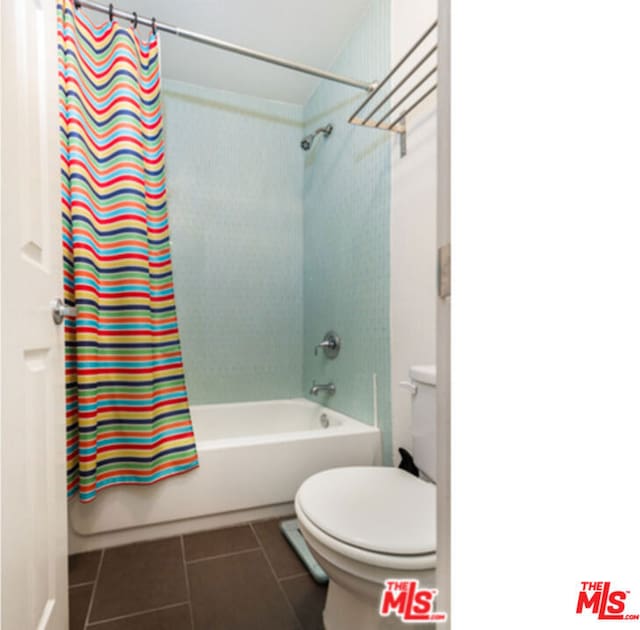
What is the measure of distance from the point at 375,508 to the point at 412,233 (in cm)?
104

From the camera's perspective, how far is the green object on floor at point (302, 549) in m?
1.29

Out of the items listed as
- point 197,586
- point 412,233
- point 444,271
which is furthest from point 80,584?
point 412,233

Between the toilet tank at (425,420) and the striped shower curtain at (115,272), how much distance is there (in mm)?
921

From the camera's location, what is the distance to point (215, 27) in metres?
1.88

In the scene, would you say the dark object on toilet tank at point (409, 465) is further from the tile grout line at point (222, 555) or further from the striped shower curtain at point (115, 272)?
the striped shower curtain at point (115, 272)

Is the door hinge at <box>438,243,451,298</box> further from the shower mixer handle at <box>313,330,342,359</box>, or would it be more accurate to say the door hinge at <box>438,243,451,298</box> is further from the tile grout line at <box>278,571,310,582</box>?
the shower mixer handle at <box>313,330,342,359</box>

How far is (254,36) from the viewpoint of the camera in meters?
1.94

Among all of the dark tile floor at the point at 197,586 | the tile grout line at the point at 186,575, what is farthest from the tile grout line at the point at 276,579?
the tile grout line at the point at 186,575

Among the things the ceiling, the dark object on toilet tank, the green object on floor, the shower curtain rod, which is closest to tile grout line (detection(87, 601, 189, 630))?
the green object on floor

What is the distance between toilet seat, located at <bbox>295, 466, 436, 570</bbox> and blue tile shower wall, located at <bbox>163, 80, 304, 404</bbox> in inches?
56.2

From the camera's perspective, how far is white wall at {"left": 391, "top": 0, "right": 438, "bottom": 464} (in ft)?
4.67
